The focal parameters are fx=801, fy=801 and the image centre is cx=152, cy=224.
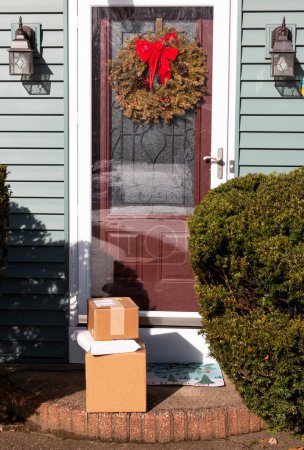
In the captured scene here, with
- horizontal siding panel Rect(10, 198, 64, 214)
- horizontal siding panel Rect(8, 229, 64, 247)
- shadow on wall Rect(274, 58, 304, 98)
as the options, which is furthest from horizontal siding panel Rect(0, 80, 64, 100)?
shadow on wall Rect(274, 58, 304, 98)

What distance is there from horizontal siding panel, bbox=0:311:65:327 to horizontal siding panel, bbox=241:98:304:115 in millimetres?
2149

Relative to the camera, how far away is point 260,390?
4.19 metres

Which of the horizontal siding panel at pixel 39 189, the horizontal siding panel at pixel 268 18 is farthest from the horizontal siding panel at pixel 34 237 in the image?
the horizontal siding panel at pixel 268 18

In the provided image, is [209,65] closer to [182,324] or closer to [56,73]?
[56,73]

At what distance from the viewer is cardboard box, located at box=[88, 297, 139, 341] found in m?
5.09

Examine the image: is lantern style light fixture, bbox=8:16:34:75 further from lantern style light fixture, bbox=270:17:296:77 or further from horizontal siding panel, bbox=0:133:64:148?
lantern style light fixture, bbox=270:17:296:77

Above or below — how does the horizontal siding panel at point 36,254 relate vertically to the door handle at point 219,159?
below

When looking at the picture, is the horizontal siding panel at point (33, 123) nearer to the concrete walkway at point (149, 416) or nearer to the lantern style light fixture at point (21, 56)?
the lantern style light fixture at point (21, 56)

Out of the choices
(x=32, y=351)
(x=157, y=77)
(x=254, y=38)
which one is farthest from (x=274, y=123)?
(x=32, y=351)

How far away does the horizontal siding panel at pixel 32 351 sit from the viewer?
618 cm

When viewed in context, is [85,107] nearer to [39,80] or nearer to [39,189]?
[39,80]

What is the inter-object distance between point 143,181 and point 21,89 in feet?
3.79

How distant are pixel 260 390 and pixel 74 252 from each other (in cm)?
235

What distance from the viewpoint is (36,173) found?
609 cm
